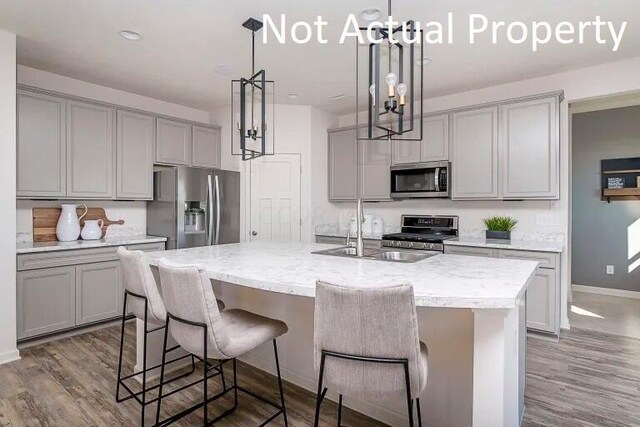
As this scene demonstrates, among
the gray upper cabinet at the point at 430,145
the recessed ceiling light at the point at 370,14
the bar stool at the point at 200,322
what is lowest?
the bar stool at the point at 200,322

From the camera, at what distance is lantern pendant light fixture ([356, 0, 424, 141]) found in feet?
6.09

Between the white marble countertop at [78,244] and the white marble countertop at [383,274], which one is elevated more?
the white marble countertop at [383,274]

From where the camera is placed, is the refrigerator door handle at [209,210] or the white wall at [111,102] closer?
the white wall at [111,102]

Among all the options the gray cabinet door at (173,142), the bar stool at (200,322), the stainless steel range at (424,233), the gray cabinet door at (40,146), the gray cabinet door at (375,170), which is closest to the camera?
the bar stool at (200,322)

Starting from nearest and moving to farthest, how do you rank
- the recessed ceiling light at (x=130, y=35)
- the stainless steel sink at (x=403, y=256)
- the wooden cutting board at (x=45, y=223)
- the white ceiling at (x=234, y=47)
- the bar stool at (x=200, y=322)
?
the bar stool at (x=200, y=322)
the stainless steel sink at (x=403, y=256)
the white ceiling at (x=234, y=47)
the recessed ceiling light at (x=130, y=35)
the wooden cutting board at (x=45, y=223)

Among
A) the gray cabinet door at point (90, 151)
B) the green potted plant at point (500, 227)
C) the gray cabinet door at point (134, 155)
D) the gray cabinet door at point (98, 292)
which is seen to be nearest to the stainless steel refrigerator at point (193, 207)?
the gray cabinet door at point (134, 155)

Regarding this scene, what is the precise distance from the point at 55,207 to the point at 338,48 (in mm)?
3336

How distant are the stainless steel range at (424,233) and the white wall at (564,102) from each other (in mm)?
129

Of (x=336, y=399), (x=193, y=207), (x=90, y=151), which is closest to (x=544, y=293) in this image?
(x=336, y=399)

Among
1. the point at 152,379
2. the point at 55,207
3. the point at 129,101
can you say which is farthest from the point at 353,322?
the point at 129,101

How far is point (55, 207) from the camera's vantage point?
3824 millimetres

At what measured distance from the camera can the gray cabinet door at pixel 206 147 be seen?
4.73m

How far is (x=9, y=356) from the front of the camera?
9.48 feet

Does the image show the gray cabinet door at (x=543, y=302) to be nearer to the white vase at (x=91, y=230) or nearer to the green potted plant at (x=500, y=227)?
the green potted plant at (x=500, y=227)
